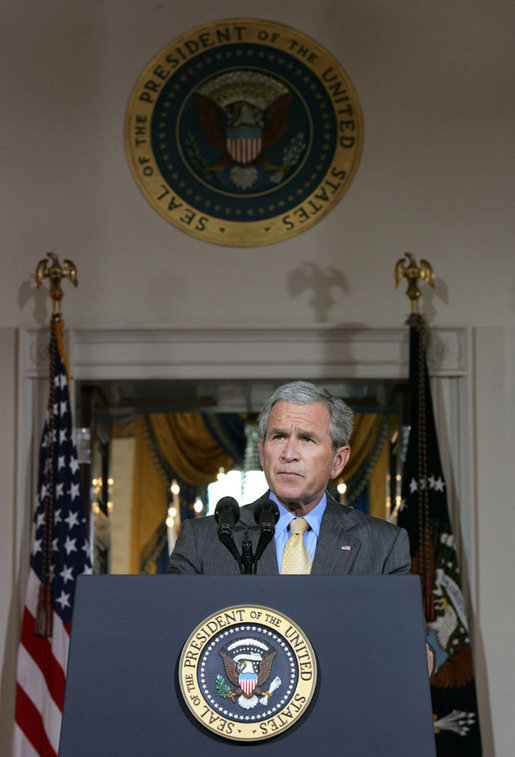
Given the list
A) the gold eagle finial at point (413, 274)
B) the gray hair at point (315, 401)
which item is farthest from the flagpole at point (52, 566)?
the gray hair at point (315, 401)

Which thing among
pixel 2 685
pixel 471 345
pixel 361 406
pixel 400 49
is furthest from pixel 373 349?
pixel 2 685

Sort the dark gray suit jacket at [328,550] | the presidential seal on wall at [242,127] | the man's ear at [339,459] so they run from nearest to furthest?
1. the dark gray suit jacket at [328,550]
2. the man's ear at [339,459]
3. the presidential seal on wall at [242,127]

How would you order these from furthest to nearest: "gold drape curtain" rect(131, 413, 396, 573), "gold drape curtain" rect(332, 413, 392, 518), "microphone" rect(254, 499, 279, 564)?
"gold drape curtain" rect(131, 413, 396, 573), "gold drape curtain" rect(332, 413, 392, 518), "microphone" rect(254, 499, 279, 564)

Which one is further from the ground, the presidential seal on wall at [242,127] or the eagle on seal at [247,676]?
the presidential seal on wall at [242,127]

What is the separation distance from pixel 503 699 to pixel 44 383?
9.64 feet

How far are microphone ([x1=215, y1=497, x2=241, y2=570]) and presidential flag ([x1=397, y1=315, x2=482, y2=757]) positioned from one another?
10.3 ft

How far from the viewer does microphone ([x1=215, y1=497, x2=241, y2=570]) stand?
2309 millimetres

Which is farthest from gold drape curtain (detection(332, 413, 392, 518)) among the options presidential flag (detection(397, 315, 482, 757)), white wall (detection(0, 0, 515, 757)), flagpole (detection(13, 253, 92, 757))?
flagpole (detection(13, 253, 92, 757))

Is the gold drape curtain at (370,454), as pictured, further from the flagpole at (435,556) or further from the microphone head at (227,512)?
the microphone head at (227,512)

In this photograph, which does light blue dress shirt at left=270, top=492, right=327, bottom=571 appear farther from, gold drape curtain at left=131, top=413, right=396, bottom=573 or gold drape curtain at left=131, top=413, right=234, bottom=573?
gold drape curtain at left=131, top=413, right=234, bottom=573

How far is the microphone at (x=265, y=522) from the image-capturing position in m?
2.26

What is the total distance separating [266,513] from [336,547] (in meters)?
0.40

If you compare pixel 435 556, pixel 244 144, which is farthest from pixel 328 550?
pixel 244 144

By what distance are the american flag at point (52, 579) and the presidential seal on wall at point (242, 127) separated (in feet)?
4.19
